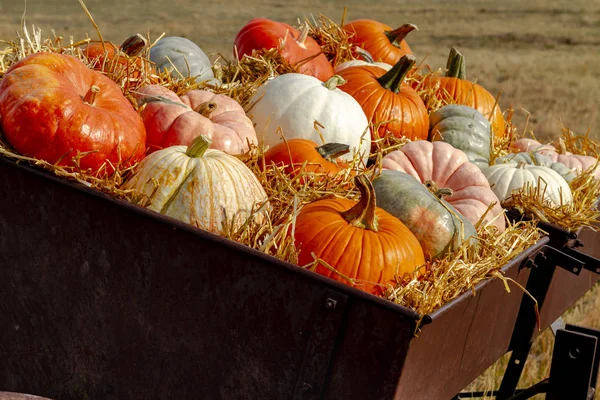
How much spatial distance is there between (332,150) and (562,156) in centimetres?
143

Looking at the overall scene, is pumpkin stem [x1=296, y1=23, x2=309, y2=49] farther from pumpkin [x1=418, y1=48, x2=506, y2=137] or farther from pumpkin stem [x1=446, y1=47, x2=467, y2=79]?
pumpkin stem [x1=446, y1=47, x2=467, y2=79]

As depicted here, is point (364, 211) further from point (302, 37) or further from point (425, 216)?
point (302, 37)

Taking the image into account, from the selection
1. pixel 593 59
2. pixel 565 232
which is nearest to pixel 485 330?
pixel 565 232

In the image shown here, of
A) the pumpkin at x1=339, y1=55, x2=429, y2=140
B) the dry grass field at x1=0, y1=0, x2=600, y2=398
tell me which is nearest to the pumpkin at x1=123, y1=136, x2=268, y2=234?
the pumpkin at x1=339, y1=55, x2=429, y2=140

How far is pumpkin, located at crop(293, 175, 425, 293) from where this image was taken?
216 centimetres

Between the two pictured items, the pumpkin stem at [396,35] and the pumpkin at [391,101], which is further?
the pumpkin stem at [396,35]

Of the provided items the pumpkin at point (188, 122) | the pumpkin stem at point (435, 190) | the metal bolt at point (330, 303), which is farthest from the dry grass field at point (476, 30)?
the metal bolt at point (330, 303)

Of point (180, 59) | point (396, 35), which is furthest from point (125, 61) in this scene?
point (396, 35)

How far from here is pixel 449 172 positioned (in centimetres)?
292

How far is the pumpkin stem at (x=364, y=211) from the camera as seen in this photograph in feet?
7.26

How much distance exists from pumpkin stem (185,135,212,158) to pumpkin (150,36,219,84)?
1.14m

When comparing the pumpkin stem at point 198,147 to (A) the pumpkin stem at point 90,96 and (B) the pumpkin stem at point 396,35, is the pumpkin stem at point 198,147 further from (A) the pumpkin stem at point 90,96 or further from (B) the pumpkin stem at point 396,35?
(B) the pumpkin stem at point 396,35

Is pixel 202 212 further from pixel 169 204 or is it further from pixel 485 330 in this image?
pixel 485 330

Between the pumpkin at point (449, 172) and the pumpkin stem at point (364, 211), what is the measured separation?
22.6 inches
